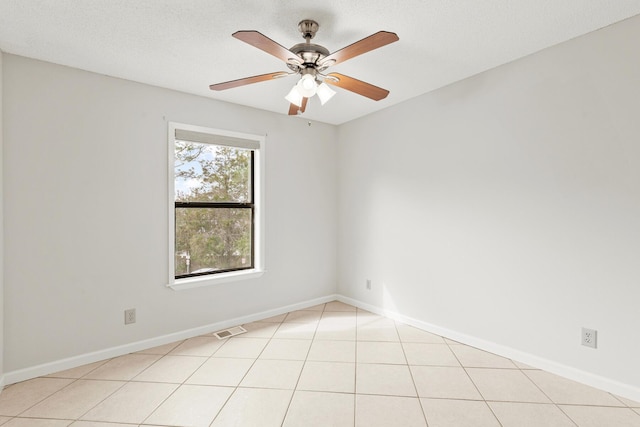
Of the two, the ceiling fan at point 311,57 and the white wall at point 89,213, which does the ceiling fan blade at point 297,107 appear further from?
the white wall at point 89,213

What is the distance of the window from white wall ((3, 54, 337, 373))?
119 millimetres

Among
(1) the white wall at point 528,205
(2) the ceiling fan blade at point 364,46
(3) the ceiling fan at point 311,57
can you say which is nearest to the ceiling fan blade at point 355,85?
(3) the ceiling fan at point 311,57

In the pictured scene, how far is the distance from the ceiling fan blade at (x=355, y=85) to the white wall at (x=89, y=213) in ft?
5.17

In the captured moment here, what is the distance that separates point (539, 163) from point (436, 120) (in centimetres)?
101

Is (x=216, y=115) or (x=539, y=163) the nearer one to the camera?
(x=539, y=163)

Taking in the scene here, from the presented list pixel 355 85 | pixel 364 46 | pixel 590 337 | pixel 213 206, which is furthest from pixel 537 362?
pixel 213 206

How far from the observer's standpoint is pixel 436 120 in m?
3.03

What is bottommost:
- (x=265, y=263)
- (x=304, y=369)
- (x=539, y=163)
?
(x=304, y=369)

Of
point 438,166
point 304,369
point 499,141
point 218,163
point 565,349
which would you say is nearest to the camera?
point 565,349

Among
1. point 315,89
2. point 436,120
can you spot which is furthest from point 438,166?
point 315,89

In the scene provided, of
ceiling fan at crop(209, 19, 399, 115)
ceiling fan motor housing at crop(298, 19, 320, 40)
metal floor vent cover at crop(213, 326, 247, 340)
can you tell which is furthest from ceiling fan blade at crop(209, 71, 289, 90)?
metal floor vent cover at crop(213, 326, 247, 340)

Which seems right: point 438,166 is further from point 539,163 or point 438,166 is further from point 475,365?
point 475,365

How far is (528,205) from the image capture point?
7.90ft

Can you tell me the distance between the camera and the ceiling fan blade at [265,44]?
4.93 ft
